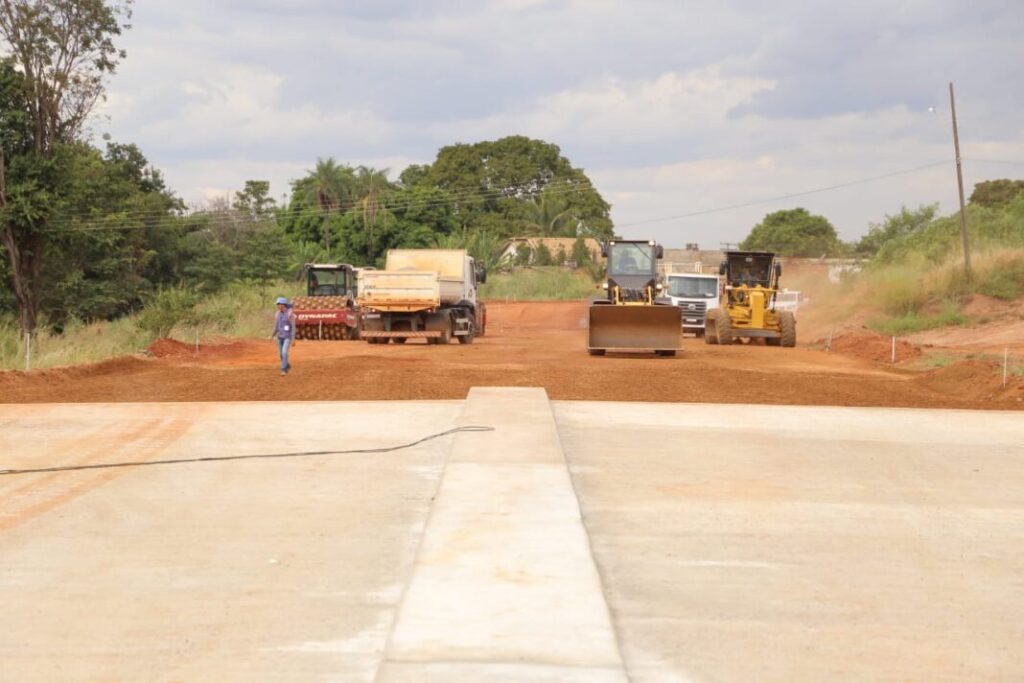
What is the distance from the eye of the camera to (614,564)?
7652mm

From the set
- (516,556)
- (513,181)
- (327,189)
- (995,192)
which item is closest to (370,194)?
(327,189)

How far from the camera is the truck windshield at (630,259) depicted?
101 ft

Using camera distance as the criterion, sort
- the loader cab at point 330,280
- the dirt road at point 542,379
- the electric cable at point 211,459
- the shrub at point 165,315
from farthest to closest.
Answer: the loader cab at point 330,280 → the shrub at point 165,315 → the dirt road at point 542,379 → the electric cable at point 211,459

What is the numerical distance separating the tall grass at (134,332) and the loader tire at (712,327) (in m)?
14.7

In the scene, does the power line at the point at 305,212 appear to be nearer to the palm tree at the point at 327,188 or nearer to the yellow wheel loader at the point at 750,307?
the palm tree at the point at 327,188

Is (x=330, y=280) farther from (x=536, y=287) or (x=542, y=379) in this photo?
(x=536, y=287)

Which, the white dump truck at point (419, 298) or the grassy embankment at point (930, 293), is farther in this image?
the grassy embankment at point (930, 293)

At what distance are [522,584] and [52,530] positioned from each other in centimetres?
365

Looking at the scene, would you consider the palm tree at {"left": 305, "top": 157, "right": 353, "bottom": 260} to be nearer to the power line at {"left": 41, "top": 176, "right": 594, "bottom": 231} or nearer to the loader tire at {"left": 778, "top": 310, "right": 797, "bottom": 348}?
the power line at {"left": 41, "top": 176, "right": 594, "bottom": 231}

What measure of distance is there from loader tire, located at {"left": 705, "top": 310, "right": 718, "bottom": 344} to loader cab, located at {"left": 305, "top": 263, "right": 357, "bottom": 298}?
13.1 m

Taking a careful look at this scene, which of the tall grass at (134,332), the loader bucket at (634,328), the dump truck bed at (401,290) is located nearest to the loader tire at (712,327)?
the loader bucket at (634,328)

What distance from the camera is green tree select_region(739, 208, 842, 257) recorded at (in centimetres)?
11500

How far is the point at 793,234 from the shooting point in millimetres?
119625

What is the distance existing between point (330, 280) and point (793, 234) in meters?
83.6
